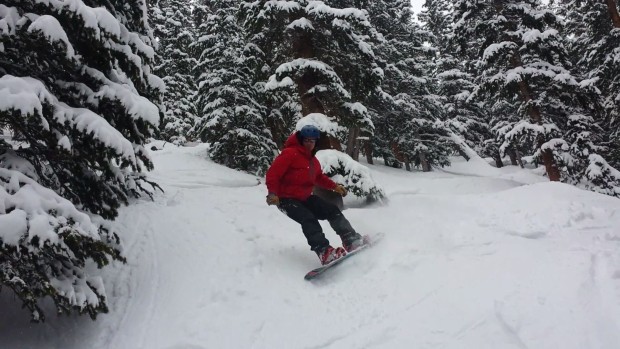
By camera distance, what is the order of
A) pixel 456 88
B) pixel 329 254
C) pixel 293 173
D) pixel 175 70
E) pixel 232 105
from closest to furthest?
1. pixel 329 254
2. pixel 293 173
3. pixel 232 105
4. pixel 175 70
5. pixel 456 88

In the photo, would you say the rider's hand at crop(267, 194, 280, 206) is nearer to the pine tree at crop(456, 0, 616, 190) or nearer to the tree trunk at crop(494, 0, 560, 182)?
the pine tree at crop(456, 0, 616, 190)

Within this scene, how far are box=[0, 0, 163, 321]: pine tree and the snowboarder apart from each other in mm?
2037

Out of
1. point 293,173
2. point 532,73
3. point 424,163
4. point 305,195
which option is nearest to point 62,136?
point 293,173

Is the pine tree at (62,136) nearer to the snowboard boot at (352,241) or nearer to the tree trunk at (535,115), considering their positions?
the snowboard boot at (352,241)

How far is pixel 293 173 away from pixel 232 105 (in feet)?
37.5

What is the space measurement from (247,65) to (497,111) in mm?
21928

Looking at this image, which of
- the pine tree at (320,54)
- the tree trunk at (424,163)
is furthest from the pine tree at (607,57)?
the pine tree at (320,54)

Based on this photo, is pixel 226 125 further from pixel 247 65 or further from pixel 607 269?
pixel 607 269

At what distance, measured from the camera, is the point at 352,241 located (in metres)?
6.25

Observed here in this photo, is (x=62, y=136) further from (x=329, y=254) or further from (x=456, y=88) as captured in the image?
(x=456, y=88)

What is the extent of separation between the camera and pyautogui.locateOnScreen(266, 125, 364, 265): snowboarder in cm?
606

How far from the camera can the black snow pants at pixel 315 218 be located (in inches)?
238

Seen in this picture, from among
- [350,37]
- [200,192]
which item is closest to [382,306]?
[200,192]

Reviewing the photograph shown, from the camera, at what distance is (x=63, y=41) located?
4.07 m
